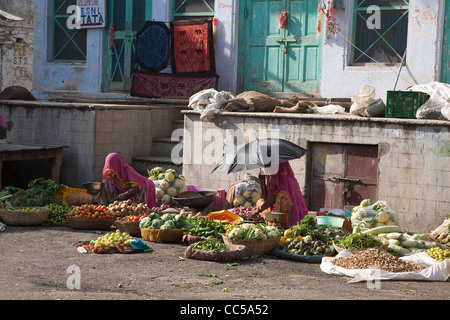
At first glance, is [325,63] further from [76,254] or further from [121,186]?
[76,254]

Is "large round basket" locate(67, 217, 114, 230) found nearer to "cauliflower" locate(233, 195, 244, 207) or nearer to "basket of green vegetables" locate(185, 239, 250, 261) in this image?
"basket of green vegetables" locate(185, 239, 250, 261)

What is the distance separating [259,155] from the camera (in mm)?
10883

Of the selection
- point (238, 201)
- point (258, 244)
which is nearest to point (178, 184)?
point (238, 201)

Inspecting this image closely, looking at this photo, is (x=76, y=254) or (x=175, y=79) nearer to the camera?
(x=76, y=254)

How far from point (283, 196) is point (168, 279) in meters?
3.11

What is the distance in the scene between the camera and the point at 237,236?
998cm

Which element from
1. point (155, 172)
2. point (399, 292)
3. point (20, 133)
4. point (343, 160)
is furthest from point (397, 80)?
point (20, 133)

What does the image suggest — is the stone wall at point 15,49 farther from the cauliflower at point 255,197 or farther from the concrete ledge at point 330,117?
the cauliflower at point 255,197

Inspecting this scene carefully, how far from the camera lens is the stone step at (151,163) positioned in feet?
48.4

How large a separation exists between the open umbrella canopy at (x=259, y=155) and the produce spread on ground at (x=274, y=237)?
84 centimetres

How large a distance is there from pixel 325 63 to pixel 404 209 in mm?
3954

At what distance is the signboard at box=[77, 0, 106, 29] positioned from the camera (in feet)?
57.2

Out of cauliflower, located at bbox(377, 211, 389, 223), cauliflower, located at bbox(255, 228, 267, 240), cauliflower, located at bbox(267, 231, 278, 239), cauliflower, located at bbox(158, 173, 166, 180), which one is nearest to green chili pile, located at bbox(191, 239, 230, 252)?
cauliflower, located at bbox(255, 228, 267, 240)

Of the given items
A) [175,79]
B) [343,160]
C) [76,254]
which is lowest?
[76,254]
